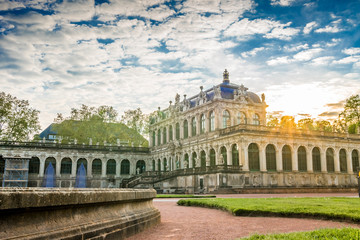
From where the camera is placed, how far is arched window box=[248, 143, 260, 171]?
42312mm

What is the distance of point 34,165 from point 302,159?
133 ft

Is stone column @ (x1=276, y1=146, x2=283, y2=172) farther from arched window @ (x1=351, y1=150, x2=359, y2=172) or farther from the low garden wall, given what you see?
the low garden wall

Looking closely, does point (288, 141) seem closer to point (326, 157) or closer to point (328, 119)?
point (326, 157)

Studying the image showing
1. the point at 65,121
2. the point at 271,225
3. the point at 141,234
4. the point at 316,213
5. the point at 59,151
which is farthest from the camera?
the point at 65,121

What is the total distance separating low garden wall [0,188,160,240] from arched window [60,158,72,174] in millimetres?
53410

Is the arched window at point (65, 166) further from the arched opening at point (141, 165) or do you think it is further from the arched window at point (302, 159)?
the arched window at point (302, 159)

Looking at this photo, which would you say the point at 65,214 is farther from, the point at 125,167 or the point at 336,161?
the point at 125,167

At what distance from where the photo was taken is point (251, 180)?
4069 cm

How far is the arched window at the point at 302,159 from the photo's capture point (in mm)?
45938

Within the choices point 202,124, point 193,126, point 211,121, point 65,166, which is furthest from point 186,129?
point 65,166

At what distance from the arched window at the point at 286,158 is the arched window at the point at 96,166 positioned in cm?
3185

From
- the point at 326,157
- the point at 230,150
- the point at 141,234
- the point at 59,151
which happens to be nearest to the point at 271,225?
the point at 141,234

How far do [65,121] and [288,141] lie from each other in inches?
1563

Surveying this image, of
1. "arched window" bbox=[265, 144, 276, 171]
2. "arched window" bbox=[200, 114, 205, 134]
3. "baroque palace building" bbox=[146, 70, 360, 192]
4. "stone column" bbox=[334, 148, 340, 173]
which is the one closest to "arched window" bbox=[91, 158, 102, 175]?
"baroque palace building" bbox=[146, 70, 360, 192]
